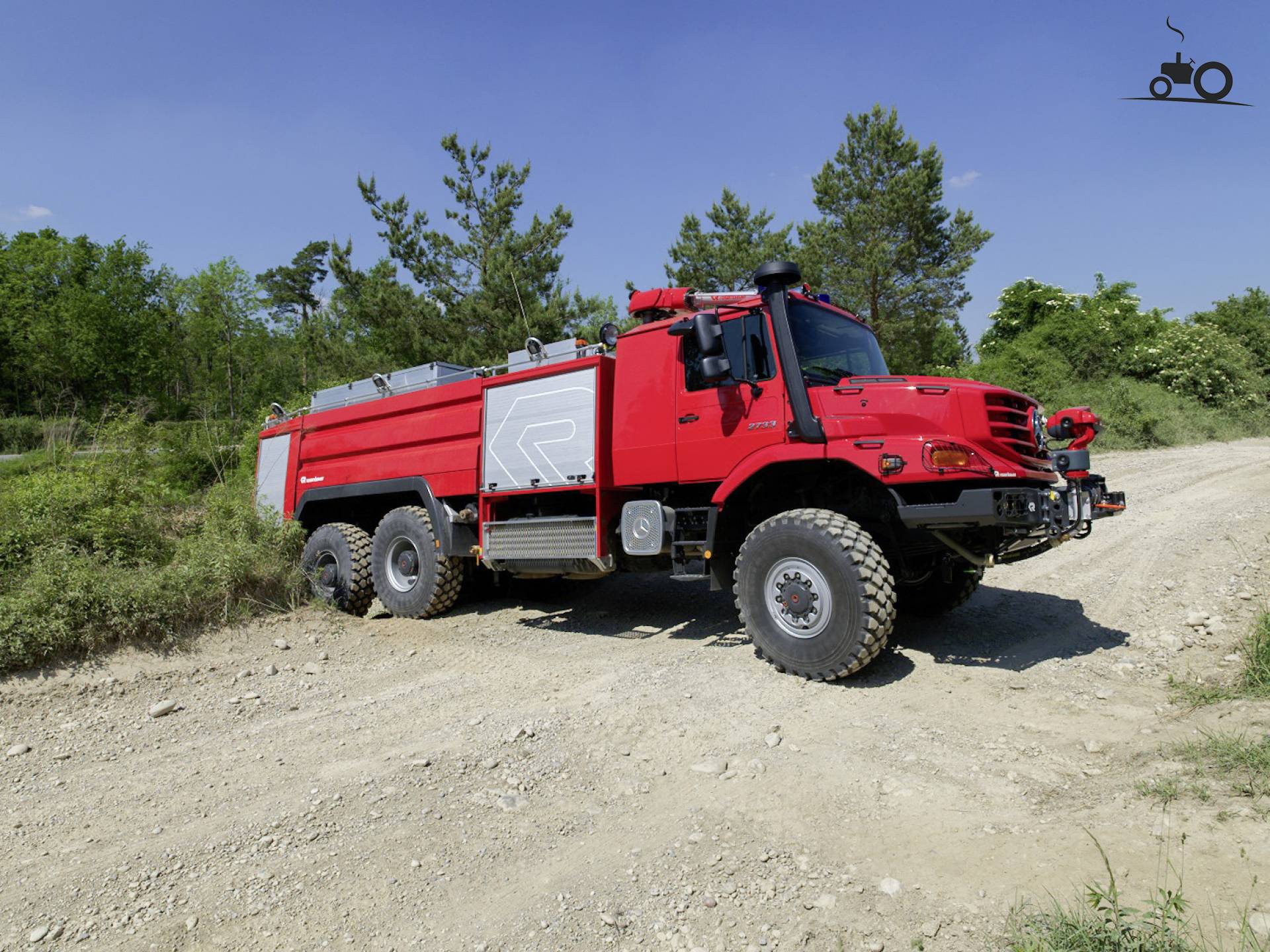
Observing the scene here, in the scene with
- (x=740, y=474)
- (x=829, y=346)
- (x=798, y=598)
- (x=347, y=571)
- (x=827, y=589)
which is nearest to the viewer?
(x=827, y=589)

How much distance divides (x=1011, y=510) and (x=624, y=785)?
2.90 m

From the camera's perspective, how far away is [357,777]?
412 cm

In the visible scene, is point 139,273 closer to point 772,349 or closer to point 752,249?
point 752,249

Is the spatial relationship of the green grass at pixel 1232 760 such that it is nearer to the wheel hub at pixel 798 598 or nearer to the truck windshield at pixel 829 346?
the wheel hub at pixel 798 598

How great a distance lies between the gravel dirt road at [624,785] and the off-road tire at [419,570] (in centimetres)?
84

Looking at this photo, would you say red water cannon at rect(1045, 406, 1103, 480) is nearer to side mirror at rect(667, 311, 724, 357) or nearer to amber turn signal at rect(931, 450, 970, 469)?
amber turn signal at rect(931, 450, 970, 469)

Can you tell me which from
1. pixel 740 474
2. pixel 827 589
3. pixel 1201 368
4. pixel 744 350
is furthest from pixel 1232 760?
pixel 1201 368

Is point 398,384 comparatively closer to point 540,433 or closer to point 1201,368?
point 540,433

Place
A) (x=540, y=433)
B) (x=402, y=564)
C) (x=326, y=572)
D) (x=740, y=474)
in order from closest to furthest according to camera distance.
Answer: (x=740, y=474), (x=540, y=433), (x=402, y=564), (x=326, y=572)

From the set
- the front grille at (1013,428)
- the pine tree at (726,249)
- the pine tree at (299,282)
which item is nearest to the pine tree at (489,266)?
the pine tree at (726,249)

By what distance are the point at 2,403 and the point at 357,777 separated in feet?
137

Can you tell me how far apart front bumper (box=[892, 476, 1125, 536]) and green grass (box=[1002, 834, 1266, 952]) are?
2.46m

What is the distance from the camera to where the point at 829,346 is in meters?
5.91

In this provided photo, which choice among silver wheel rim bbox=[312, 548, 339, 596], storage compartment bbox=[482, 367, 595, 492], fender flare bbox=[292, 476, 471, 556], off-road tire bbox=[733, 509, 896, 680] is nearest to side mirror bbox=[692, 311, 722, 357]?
off-road tire bbox=[733, 509, 896, 680]
